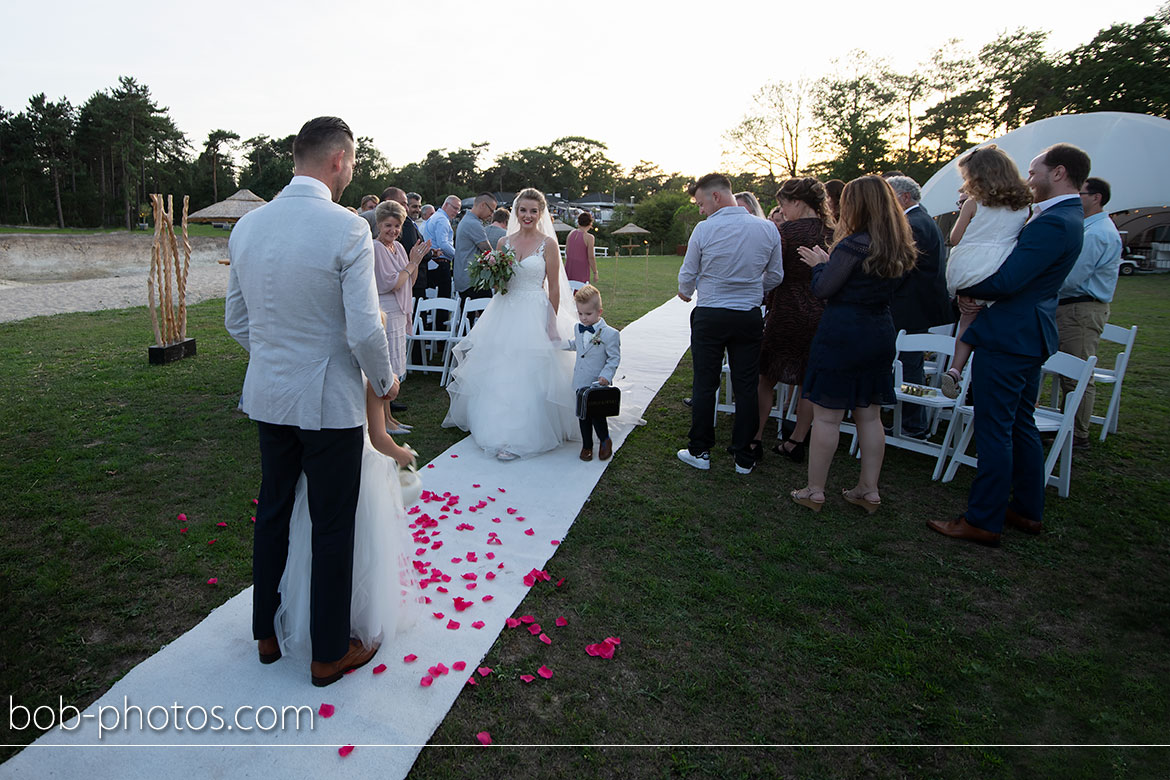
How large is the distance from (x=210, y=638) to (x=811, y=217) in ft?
→ 15.5

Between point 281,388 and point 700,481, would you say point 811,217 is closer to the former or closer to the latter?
point 700,481

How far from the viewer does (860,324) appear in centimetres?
381

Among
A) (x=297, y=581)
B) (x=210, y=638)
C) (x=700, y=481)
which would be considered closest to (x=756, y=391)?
(x=700, y=481)

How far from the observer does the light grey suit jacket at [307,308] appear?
216 centimetres

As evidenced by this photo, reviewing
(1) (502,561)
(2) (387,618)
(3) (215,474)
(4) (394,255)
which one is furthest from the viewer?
(4) (394,255)

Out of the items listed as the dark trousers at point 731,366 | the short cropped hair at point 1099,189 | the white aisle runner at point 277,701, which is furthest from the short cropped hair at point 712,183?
the short cropped hair at point 1099,189

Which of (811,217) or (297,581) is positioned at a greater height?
(811,217)

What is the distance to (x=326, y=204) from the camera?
2193 millimetres

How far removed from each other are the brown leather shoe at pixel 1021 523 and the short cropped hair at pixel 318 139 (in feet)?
13.7

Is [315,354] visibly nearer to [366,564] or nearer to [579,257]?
[366,564]

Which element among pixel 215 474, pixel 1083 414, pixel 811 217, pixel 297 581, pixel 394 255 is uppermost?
pixel 811 217

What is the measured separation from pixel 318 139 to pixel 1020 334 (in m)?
3.67

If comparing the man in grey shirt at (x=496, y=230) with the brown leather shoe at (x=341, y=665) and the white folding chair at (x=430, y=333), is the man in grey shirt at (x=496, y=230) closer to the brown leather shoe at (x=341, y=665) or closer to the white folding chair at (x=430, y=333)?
the white folding chair at (x=430, y=333)

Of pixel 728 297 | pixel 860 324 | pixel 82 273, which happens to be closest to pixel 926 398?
pixel 860 324
